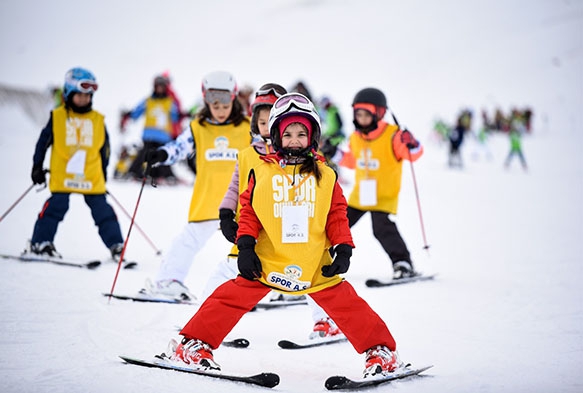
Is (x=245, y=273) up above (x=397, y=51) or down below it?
below

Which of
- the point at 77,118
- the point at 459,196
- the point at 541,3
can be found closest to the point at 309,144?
the point at 77,118

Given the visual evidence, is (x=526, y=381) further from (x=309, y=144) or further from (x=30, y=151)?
(x=30, y=151)

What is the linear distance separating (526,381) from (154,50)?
72706mm

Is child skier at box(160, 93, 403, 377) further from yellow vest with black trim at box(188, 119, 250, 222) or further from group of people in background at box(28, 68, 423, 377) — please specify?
yellow vest with black trim at box(188, 119, 250, 222)

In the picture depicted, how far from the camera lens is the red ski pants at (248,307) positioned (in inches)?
110

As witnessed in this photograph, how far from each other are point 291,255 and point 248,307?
334mm

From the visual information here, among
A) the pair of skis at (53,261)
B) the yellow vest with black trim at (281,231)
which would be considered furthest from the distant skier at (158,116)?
the yellow vest with black trim at (281,231)

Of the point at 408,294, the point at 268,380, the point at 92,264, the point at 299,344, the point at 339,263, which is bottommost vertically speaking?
the point at 408,294

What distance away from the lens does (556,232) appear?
8.52 meters

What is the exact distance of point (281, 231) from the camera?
2.83m

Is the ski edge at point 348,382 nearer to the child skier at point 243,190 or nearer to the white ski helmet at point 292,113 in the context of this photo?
the child skier at point 243,190

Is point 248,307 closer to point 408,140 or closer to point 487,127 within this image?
point 408,140

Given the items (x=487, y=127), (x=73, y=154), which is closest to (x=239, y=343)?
(x=73, y=154)

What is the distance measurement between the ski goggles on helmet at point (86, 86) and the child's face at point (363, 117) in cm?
254
